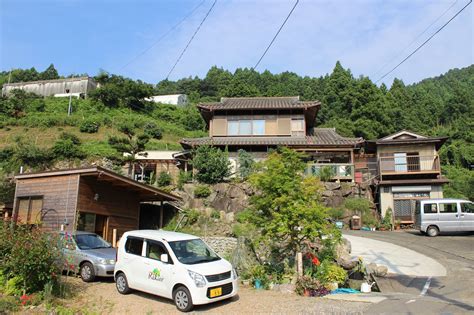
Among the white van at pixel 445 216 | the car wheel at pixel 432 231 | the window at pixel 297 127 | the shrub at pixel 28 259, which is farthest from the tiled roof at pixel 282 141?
the shrub at pixel 28 259

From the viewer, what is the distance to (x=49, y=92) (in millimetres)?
56750

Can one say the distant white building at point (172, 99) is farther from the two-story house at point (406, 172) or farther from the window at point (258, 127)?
the two-story house at point (406, 172)

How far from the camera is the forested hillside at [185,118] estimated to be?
33.5 meters

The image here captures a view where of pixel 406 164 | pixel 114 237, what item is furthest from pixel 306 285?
pixel 406 164

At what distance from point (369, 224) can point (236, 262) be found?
13.1 meters

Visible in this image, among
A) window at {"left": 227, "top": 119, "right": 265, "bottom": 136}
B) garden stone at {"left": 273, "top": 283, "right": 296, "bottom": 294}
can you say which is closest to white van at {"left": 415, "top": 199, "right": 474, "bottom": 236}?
garden stone at {"left": 273, "top": 283, "right": 296, "bottom": 294}

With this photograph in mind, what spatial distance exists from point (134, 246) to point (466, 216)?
666 inches

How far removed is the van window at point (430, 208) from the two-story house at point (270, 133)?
6991 millimetres

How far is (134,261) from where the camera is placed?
954 centimetres

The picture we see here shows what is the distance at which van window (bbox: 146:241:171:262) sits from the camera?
30.2 feet

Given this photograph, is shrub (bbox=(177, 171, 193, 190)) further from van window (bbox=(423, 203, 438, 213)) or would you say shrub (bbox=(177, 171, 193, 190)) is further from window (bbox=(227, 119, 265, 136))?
van window (bbox=(423, 203, 438, 213))

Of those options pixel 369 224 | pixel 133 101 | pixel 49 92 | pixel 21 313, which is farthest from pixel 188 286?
pixel 49 92

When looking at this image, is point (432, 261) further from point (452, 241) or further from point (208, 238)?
point (208, 238)

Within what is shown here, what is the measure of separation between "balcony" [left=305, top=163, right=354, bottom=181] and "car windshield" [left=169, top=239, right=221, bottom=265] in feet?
53.3
